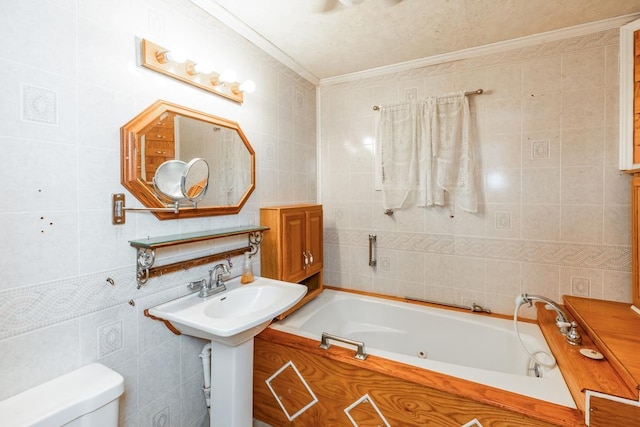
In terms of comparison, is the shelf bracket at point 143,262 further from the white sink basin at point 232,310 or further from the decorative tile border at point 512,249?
the decorative tile border at point 512,249

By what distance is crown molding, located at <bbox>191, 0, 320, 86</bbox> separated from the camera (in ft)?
5.23

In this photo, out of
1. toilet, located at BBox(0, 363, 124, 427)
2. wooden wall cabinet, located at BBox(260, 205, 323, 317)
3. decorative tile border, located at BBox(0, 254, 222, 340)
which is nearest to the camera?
toilet, located at BBox(0, 363, 124, 427)

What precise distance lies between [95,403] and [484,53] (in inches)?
111

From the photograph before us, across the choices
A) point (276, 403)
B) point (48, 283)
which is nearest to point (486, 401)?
point (276, 403)

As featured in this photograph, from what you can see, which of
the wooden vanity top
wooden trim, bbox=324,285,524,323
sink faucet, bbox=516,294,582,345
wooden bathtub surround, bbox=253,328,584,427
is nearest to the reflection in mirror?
wooden bathtub surround, bbox=253,328,584,427

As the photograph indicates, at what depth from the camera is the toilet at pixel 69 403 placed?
0.84 m

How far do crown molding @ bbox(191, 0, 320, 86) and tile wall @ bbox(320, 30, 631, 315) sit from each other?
1.71ft

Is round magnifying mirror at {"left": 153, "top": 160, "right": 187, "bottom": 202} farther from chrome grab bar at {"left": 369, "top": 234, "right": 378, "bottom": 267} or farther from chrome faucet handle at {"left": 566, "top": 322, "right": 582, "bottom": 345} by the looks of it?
A: chrome faucet handle at {"left": 566, "top": 322, "right": 582, "bottom": 345}

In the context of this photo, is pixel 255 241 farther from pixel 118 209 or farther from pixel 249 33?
pixel 249 33

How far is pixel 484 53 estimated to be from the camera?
2068 millimetres

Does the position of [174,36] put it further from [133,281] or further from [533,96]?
[533,96]

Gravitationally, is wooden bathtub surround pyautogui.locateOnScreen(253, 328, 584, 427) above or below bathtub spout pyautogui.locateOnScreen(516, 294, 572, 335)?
below

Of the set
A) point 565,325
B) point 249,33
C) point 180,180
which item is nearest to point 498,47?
point 249,33

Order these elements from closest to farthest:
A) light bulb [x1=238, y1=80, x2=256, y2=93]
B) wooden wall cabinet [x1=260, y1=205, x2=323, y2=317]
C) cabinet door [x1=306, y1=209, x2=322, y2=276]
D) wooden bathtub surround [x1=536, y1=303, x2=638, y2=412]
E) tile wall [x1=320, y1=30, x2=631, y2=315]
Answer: wooden bathtub surround [x1=536, y1=303, x2=638, y2=412] < light bulb [x1=238, y1=80, x2=256, y2=93] < tile wall [x1=320, y1=30, x2=631, y2=315] < wooden wall cabinet [x1=260, y1=205, x2=323, y2=317] < cabinet door [x1=306, y1=209, x2=322, y2=276]
